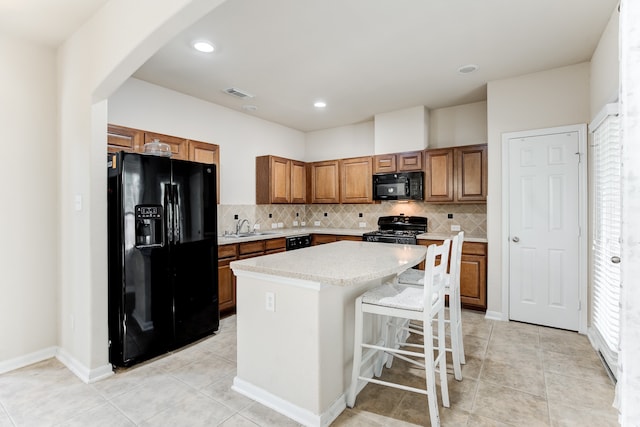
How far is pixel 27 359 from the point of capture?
2.73 metres

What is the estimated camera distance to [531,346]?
3033 mm

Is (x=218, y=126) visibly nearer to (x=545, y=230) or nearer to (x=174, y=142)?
(x=174, y=142)

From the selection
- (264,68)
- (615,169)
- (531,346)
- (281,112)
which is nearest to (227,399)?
(531,346)

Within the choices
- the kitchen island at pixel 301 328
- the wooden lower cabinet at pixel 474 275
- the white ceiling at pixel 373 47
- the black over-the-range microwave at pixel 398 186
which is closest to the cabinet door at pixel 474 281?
the wooden lower cabinet at pixel 474 275

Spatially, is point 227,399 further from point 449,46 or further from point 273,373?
point 449,46

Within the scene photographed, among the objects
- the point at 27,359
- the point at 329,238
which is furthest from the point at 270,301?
the point at 329,238

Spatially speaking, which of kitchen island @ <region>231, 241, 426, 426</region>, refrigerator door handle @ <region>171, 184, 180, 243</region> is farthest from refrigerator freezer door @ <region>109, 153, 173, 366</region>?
kitchen island @ <region>231, 241, 426, 426</region>

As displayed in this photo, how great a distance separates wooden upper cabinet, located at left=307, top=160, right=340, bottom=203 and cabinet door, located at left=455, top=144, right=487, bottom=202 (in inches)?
74.5

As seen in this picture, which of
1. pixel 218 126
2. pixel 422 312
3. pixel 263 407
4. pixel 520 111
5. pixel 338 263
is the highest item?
pixel 218 126

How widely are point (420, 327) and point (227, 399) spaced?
2.08m

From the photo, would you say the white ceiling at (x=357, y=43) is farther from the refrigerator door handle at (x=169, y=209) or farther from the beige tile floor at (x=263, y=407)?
the beige tile floor at (x=263, y=407)

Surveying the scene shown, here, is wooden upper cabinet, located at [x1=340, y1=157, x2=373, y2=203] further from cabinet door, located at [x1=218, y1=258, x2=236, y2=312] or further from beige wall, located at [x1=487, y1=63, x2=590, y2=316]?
→ cabinet door, located at [x1=218, y1=258, x2=236, y2=312]

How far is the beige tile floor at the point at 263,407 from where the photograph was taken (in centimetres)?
201

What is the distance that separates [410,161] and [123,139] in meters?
3.58
